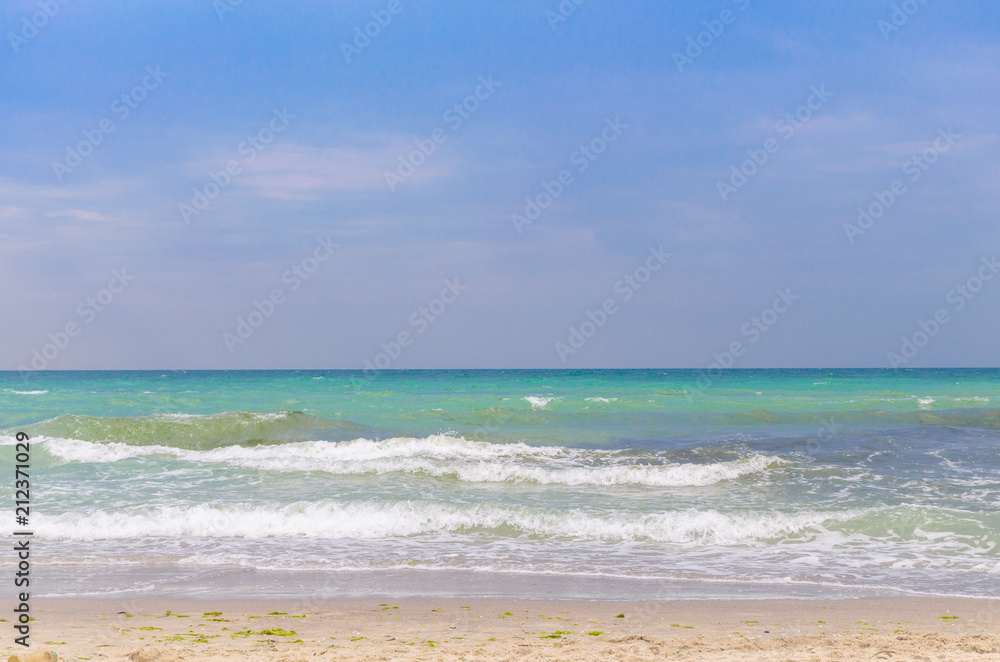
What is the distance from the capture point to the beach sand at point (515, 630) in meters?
5.23

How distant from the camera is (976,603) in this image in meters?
6.68

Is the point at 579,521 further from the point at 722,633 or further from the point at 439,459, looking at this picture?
the point at 439,459

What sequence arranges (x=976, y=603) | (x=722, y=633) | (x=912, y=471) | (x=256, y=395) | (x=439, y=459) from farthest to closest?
(x=256, y=395) → (x=439, y=459) → (x=912, y=471) → (x=976, y=603) → (x=722, y=633)

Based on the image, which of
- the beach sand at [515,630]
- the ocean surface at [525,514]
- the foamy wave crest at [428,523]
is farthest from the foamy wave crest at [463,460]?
the beach sand at [515,630]

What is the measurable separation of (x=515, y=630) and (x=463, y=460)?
9.90 m

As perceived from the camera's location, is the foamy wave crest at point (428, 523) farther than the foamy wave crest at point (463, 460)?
No

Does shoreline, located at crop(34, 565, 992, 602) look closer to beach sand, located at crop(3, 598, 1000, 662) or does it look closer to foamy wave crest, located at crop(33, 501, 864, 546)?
beach sand, located at crop(3, 598, 1000, 662)

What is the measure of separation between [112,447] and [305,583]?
1130 cm

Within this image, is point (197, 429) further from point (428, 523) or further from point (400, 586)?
point (400, 586)

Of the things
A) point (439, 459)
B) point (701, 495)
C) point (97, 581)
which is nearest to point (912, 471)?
point (701, 495)

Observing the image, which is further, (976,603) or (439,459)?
(439,459)

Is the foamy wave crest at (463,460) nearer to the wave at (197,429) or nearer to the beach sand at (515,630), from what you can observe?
the wave at (197,429)

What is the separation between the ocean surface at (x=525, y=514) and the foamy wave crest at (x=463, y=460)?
67 mm

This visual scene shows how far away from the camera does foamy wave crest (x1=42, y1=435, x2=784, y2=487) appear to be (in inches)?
538
